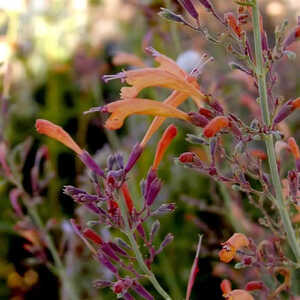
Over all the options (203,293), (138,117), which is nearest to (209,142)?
(203,293)

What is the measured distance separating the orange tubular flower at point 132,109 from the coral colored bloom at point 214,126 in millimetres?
100

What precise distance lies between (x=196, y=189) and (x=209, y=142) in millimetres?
2345

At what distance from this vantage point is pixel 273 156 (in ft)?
3.23

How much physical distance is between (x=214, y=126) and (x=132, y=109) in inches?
5.9

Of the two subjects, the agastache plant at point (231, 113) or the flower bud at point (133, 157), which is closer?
the agastache plant at point (231, 113)

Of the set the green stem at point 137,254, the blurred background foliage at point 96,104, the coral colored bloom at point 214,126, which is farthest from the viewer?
the blurred background foliage at point 96,104

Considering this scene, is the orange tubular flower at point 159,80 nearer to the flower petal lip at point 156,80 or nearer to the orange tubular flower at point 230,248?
the flower petal lip at point 156,80

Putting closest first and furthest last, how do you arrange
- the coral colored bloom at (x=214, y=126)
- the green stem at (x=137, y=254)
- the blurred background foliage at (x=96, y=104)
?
1. the coral colored bloom at (x=214, y=126)
2. the green stem at (x=137, y=254)
3. the blurred background foliage at (x=96, y=104)

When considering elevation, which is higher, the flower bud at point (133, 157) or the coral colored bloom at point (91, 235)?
the flower bud at point (133, 157)

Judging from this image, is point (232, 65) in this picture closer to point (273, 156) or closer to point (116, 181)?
point (273, 156)

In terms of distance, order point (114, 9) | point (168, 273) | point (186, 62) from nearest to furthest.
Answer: point (186, 62), point (168, 273), point (114, 9)

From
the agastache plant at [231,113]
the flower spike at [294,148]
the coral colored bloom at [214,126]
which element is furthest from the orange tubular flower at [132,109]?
the flower spike at [294,148]

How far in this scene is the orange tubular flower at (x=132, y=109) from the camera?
985mm

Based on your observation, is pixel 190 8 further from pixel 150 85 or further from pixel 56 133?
pixel 56 133
